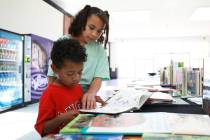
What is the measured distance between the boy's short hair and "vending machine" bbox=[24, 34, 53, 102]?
13.5ft

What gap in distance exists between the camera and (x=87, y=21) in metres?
1.39

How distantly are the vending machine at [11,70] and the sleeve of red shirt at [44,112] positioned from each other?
11.4 ft

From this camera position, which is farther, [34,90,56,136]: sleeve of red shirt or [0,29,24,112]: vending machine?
[0,29,24,112]: vending machine

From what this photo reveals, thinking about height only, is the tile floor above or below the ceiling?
below

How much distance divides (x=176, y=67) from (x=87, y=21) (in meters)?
1.85

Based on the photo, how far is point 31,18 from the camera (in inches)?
215

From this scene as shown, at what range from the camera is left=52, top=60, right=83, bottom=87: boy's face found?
43.5 inches

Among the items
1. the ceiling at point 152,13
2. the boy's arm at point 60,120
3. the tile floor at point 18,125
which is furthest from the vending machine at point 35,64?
the boy's arm at point 60,120

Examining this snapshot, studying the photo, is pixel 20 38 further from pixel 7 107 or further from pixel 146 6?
pixel 146 6

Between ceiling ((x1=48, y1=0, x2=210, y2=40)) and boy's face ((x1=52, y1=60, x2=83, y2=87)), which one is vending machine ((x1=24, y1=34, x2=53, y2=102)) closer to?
ceiling ((x1=48, y1=0, x2=210, y2=40))

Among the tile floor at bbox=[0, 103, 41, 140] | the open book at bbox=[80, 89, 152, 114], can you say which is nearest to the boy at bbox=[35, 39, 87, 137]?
the open book at bbox=[80, 89, 152, 114]

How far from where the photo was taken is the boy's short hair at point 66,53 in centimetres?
110

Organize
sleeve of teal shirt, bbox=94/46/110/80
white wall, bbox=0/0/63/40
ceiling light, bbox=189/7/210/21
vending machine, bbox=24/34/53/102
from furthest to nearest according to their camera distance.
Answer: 1. ceiling light, bbox=189/7/210/21
2. vending machine, bbox=24/34/53/102
3. white wall, bbox=0/0/63/40
4. sleeve of teal shirt, bbox=94/46/110/80

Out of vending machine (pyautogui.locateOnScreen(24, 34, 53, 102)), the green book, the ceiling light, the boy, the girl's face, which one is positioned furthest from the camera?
the ceiling light
